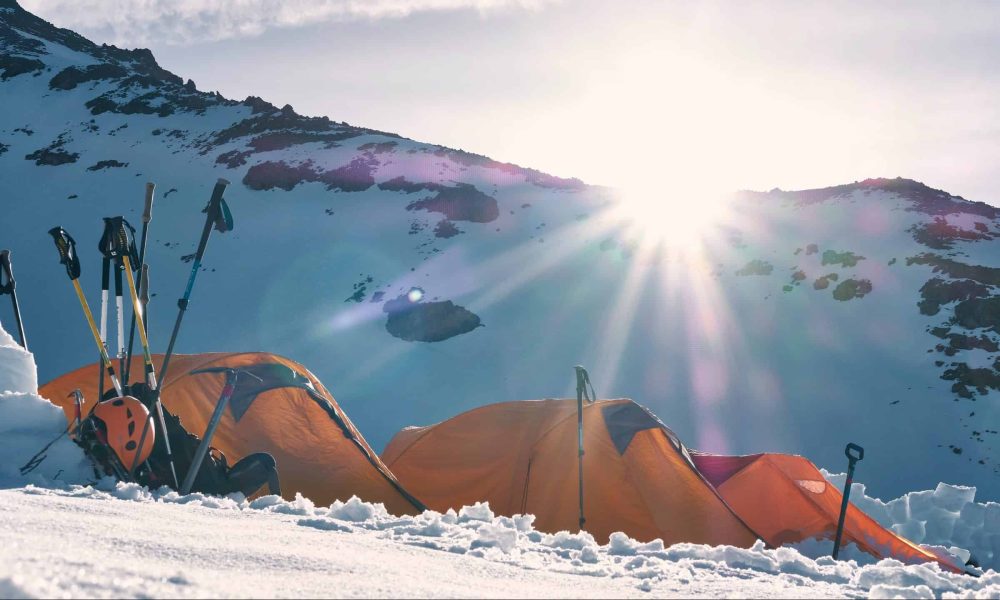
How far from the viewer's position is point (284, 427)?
28.6 feet

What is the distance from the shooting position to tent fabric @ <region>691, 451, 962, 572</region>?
7.90m

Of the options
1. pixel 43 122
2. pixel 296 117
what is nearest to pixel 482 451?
pixel 296 117

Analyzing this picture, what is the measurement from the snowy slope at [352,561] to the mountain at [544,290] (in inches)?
557

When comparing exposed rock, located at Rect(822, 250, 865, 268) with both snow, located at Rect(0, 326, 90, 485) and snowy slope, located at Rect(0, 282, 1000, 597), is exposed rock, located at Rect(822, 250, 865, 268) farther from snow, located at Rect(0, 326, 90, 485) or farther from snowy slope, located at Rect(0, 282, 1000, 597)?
snow, located at Rect(0, 326, 90, 485)

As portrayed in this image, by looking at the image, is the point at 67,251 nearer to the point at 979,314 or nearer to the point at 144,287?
the point at 144,287

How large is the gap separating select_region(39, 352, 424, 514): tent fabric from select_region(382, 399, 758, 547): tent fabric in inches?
38.4

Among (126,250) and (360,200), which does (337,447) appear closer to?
(126,250)

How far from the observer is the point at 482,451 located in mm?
9438

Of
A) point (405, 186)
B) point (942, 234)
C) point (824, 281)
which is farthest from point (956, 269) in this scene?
point (405, 186)

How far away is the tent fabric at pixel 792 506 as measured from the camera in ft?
25.9

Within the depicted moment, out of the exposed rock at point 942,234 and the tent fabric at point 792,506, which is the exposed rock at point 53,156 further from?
the tent fabric at point 792,506

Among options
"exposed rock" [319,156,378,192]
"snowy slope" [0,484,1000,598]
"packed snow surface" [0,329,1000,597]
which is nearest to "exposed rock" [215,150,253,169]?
"exposed rock" [319,156,378,192]

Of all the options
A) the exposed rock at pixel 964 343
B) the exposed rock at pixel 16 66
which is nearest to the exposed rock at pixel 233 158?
the exposed rock at pixel 16 66

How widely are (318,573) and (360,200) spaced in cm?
3338
